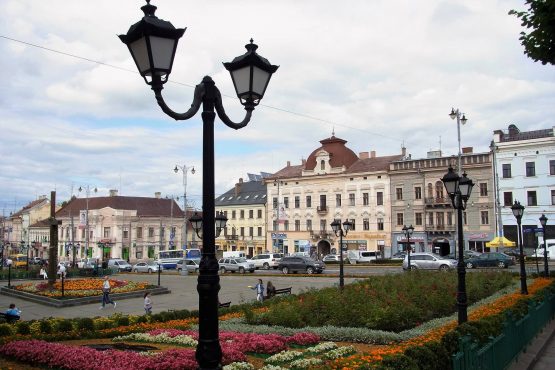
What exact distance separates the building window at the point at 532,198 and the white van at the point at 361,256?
54.6 feet

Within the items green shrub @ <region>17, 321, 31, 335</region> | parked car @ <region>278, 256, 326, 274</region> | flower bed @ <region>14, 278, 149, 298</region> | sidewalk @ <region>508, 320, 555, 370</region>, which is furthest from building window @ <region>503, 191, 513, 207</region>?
green shrub @ <region>17, 321, 31, 335</region>

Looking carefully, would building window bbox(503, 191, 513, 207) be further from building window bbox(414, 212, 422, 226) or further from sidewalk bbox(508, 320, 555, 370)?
sidewalk bbox(508, 320, 555, 370)

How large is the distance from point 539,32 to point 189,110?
12548 millimetres

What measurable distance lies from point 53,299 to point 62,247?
236ft

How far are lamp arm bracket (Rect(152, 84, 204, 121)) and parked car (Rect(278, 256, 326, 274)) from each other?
39.0 meters

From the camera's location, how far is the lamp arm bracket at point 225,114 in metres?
5.41

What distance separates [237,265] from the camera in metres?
49.8

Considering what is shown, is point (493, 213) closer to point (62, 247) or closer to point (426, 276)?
point (426, 276)

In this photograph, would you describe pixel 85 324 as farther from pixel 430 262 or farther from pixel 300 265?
pixel 430 262

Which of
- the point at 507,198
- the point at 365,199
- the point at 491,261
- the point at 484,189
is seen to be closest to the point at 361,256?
the point at 365,199

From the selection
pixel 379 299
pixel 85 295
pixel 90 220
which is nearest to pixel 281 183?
pixel 90 220

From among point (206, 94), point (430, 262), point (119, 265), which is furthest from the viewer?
point (119, 265)

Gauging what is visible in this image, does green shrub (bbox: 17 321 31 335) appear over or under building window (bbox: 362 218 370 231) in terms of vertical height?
under

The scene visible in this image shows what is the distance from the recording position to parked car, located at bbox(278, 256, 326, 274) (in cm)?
4359
